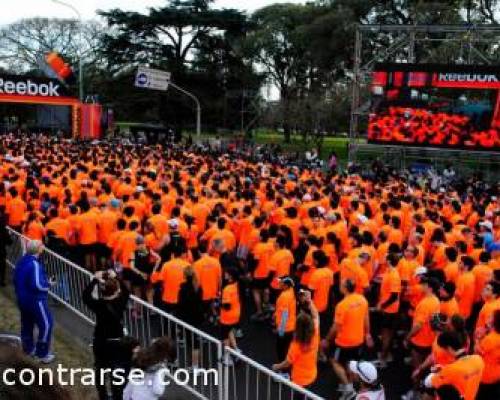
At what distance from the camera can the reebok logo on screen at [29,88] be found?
28000 mm

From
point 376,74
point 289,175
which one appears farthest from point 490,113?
point 289,175

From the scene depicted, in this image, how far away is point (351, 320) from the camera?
6598 millimetres

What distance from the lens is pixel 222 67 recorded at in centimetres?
4403

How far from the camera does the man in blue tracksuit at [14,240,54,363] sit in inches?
263

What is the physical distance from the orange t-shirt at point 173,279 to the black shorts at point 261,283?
1851 mm

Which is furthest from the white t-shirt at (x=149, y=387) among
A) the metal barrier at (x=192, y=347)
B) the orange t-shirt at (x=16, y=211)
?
the orange t-shirt at (x=16, y=211)

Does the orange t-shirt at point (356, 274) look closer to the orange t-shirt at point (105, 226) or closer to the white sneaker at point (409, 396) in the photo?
the white sneaker at point (409, 396)

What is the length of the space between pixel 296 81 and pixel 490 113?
113ft

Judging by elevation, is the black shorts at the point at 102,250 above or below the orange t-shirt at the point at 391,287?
below

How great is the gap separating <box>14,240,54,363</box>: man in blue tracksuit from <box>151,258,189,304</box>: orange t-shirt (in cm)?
158

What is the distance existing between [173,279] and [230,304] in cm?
91

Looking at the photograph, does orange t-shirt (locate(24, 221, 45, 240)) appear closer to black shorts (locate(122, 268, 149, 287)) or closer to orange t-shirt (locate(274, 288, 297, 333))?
black shorts (locate(122, 268, 149, 287))

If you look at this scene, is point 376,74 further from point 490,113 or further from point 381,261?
point 381,261

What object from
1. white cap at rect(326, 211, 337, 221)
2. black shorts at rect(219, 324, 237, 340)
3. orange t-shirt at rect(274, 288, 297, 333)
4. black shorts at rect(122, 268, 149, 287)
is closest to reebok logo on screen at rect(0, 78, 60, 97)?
white cap at rect(326, 211, 337, 221)
